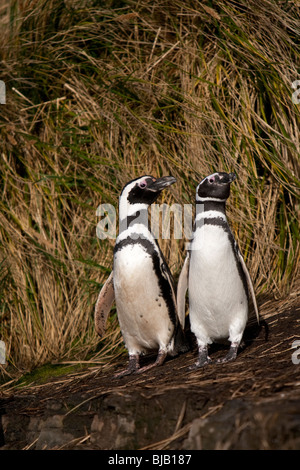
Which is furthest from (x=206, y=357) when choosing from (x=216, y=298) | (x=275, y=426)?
(x=275, y=426)

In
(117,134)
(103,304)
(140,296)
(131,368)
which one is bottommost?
(131,368)

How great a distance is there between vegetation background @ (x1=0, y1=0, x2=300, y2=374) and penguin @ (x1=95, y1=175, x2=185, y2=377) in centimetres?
66

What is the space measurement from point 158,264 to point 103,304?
0.53m

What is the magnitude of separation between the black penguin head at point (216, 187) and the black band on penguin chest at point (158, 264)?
0.41 meters

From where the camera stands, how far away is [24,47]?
15.6 ft

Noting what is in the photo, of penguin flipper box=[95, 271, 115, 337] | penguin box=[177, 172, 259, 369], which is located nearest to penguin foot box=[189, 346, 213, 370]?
penguin box=[177, 172, 259, 369]

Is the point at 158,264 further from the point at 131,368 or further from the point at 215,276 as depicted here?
the point at 131,368

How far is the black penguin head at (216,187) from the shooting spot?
3197mm

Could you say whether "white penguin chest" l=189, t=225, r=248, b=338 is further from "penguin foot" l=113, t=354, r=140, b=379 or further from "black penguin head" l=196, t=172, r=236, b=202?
"penguin foot" l=113, t=354, r=140, b=379

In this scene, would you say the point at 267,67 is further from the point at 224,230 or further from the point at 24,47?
the point at 24,47

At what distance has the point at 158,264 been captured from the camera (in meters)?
3.40

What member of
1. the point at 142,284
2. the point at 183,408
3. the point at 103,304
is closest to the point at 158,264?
the point at 142,284

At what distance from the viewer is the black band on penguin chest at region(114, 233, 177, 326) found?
11.1ft

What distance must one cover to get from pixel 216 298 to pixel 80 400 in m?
0.90
